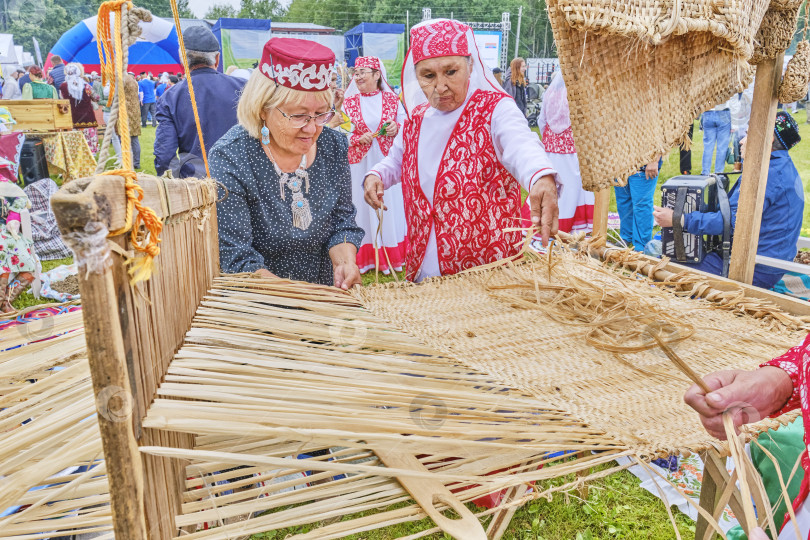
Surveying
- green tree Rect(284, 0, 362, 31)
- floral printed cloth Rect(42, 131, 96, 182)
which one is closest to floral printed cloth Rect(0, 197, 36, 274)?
floral printed cloth Rect(42, 131, 96, 182)

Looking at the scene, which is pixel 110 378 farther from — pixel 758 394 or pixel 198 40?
pixel 198 40

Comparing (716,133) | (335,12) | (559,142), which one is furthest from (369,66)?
(335,12)

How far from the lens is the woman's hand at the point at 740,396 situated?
77 centimetres

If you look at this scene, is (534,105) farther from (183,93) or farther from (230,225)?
(230,225)

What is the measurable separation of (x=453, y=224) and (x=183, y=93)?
2.09 meters

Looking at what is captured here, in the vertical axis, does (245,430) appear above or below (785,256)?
above

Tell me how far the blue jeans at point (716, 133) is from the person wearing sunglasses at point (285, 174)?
6165mm

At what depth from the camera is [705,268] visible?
2.87 meters

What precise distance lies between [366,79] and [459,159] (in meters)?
2.74

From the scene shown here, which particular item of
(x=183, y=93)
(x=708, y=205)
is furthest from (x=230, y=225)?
(x=708, y=205)

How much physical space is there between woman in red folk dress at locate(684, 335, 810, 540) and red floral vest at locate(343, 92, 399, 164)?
3.60 m

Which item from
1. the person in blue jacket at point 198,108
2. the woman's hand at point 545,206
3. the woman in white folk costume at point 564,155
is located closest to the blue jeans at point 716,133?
the woman in white folk costume at point 564,155

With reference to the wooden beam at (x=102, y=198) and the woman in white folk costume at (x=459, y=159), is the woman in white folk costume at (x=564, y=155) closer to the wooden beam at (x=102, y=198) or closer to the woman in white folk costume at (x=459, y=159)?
the woman in white folk costume at (x=459, y=159)

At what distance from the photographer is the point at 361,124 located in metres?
4.28
